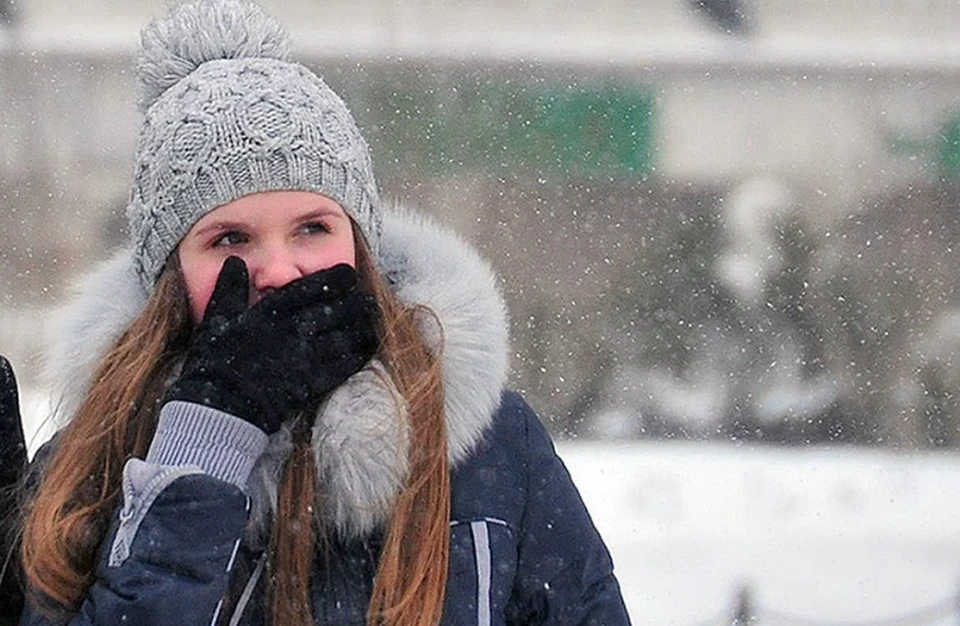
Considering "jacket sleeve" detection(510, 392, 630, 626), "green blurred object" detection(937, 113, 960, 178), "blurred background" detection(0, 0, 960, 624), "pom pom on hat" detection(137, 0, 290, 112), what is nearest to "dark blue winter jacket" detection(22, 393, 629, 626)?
"jacket sleeve" detection(510, 392, 630, 626)

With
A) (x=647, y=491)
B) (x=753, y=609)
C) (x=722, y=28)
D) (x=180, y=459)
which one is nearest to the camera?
(x=180, y=459)

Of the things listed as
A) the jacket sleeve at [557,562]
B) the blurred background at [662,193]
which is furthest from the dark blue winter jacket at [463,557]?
the blurred background at [662,193]

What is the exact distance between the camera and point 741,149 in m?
6.61

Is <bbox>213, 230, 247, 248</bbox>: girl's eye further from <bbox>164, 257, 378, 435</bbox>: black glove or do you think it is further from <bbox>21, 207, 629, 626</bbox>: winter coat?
<bbox>21, 207, 629, 626</bbox>: winter coat

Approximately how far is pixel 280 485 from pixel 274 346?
0.13m

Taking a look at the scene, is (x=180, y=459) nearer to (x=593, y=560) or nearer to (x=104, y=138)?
(x=593, y=560)

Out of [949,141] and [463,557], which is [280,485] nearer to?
[463,557]

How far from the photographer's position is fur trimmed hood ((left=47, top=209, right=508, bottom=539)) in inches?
46.9

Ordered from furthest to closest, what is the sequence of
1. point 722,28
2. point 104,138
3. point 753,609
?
point 722,28
point 104,138
point 753,609

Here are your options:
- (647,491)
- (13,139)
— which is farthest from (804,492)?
(13,139)

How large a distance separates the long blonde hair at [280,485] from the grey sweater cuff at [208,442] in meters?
0.08

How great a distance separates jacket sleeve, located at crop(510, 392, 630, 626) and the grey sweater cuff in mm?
282

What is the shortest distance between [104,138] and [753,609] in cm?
342

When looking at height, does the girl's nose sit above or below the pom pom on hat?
below
